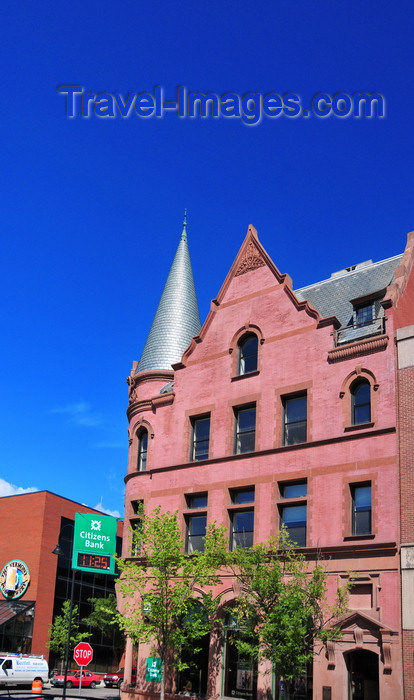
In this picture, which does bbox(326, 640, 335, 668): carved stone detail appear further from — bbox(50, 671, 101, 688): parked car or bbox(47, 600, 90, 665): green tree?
bbox(47, 600, 90, 665): green tree

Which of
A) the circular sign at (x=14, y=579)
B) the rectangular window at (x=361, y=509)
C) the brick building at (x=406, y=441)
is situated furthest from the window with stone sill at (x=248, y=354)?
the circular sign at (x=14, y=579)

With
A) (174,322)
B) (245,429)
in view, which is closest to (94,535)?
(174,322)

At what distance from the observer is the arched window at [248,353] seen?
35531mm

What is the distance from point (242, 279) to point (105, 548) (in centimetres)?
2210

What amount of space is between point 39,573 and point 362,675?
134 feet

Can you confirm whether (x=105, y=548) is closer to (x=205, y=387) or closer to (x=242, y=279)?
(x=205, y=387)

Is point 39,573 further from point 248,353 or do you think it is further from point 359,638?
point 359,638

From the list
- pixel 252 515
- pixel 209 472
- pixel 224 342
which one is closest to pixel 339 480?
pixel 252 515

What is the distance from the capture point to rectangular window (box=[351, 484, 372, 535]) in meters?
28.7

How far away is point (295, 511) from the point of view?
3136 centimetres

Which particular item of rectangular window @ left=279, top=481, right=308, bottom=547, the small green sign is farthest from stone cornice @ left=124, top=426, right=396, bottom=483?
the small green sign

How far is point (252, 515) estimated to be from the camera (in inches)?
1297

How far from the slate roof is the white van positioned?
30.6 meters

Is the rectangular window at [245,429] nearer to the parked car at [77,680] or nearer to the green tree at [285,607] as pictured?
the green tree at [285,607]
